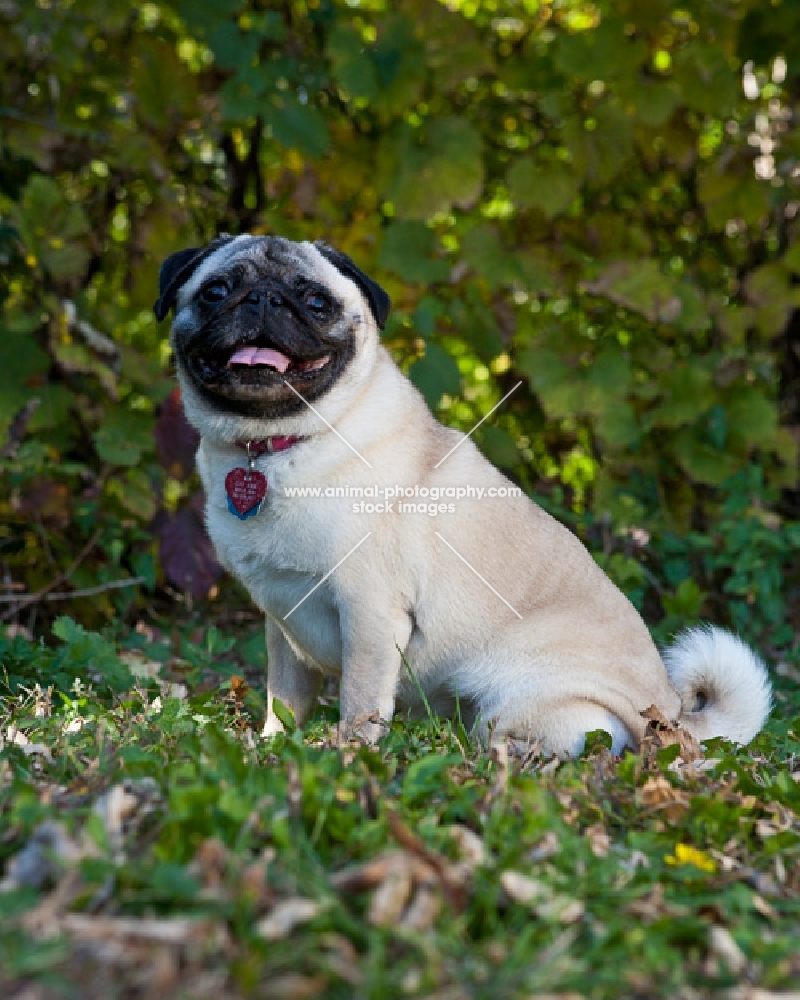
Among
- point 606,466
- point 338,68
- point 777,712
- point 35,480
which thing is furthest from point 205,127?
point 777,712

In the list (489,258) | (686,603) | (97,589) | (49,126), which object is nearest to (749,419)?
(686,603)

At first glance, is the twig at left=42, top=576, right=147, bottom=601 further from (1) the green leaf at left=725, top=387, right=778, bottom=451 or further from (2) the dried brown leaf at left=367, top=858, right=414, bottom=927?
(2) the dried brown leaf at left=367, top=858, right=414, bottom=927

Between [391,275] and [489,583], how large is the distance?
2844 millimetres

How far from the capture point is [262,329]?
3523mm

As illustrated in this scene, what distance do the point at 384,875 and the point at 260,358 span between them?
2.04 meters

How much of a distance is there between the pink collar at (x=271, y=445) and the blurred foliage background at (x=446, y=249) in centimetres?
141

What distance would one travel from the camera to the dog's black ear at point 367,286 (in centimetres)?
379

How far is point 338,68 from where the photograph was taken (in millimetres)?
5258

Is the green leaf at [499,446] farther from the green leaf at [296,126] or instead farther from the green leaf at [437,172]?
the green leaf at [296,126]

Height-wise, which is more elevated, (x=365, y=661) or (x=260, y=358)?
(x=260, y=358)

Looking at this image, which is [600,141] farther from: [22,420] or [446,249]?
[22,420]

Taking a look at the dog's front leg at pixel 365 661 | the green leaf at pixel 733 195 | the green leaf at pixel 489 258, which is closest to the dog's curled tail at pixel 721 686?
the dog's front leg at pixel 365 661

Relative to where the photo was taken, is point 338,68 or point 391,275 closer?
point 338,68

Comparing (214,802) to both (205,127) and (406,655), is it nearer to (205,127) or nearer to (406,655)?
(406,655)
